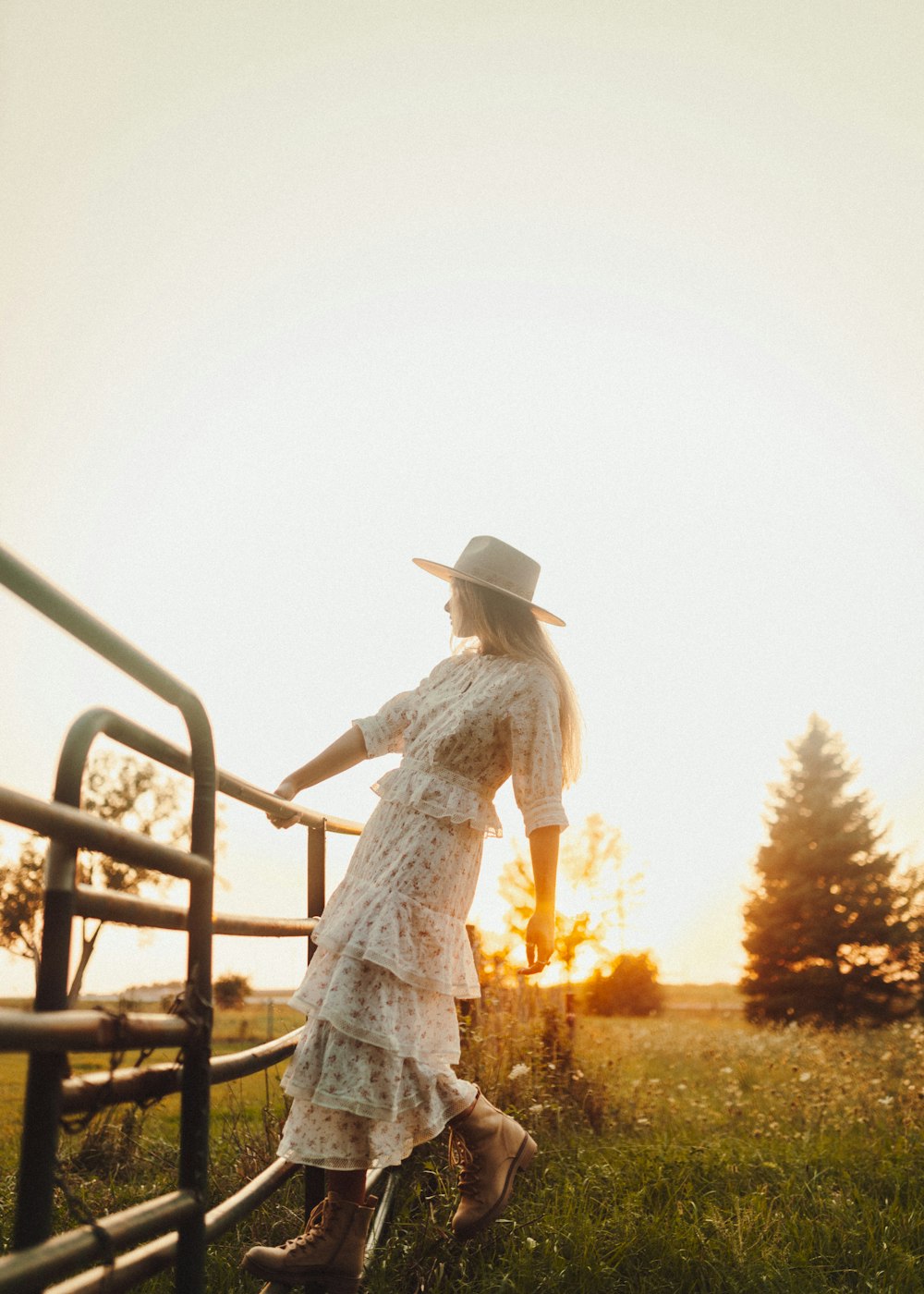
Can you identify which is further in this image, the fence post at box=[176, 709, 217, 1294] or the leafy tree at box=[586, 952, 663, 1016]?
the leafy tree at box=[586, 952, 663, 1016]

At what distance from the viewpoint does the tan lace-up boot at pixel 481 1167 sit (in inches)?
103

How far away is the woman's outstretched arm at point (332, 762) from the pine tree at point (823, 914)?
2265 centimetres

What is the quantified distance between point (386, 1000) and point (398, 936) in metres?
0.15

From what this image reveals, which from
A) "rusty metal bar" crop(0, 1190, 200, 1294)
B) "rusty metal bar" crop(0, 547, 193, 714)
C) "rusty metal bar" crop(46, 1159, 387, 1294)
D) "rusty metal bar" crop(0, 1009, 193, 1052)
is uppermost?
"rusty metal bar" crop(0, 547, 193, 714)

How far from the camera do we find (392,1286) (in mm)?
2631

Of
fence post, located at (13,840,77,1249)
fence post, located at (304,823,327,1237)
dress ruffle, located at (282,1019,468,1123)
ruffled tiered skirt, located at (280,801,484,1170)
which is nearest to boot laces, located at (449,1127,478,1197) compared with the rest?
ruffled tiered skirt, located at (280,801,484,1170)

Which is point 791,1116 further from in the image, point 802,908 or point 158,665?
point 802,908

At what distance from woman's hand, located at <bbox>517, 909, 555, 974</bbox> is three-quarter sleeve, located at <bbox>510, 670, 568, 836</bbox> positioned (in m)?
0.22

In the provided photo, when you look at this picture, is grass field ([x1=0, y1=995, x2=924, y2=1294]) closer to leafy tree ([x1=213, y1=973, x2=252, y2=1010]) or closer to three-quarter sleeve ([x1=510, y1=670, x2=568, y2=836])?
leafy tree ([x1=213, y1=973, x2=252, y2=1010])

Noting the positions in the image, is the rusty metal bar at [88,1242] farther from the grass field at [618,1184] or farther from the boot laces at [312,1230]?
the boot laces at [312,1230]

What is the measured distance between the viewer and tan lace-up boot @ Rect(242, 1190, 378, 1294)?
2.21 m

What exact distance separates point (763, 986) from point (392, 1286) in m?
24.6

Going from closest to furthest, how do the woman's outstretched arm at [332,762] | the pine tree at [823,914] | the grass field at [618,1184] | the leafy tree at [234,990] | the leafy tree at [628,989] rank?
1. the grass field at [618,1184]
2. the woman's outstretched arm at [332,762]
3. the leafy tree at [234,990]
4. the pine tree at [823,914]
5. the leafy tree at [628,989]

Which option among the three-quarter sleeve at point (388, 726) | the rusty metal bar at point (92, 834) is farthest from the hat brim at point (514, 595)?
the rusty metal bar at point (92, 834)
